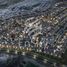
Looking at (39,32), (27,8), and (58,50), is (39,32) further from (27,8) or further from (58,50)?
(27,8)

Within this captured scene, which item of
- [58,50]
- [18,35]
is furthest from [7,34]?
[58,50]

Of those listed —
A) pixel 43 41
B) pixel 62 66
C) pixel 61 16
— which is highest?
pixel 61 16

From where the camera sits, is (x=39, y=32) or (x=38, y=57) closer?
(x=38, y=57)

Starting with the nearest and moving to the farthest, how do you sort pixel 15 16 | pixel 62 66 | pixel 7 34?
1. pixel 62 66
2. pixel 7 34
3. pixel 15 16

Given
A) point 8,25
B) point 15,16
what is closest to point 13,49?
point 8,25

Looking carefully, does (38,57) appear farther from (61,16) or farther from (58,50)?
(61,16)

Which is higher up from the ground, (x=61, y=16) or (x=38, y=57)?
(x=61, y=16)

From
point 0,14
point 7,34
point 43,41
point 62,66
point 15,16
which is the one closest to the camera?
point 62,66
